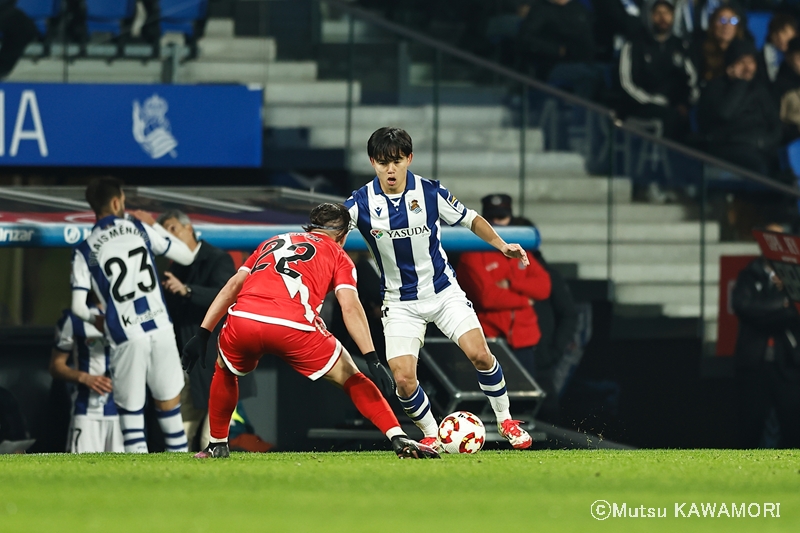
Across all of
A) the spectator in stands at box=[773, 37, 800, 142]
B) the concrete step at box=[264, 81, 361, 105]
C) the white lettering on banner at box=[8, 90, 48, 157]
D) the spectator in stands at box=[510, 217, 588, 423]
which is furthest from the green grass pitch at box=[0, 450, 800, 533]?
the spectator in stands at box=[773, 37, 800, 142]

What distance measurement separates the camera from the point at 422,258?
757 cm

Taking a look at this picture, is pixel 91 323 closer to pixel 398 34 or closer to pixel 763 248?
pixel 398 34

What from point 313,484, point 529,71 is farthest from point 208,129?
point 313,484

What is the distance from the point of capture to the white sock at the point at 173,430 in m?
9.13

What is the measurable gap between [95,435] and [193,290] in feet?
3.95

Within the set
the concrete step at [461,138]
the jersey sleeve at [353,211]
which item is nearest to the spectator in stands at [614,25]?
the concrete step at [461,138]

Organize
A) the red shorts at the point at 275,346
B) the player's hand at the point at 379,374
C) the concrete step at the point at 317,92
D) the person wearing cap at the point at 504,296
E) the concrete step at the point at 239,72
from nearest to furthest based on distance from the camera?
the player's hand at the point at 379,374, the red shorts at the point at 275,346, the person wearing cap at the point at 504,296, the concrete step at the point at 317,92, the concrete step at the point at 239,72

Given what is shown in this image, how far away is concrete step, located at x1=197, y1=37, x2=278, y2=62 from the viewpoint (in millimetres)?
12117

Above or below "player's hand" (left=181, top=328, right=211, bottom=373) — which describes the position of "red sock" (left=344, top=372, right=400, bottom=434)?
below

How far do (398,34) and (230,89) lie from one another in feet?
5.06

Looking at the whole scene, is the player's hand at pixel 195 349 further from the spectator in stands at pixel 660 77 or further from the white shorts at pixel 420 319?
the spectator in stands at pixel 660 77

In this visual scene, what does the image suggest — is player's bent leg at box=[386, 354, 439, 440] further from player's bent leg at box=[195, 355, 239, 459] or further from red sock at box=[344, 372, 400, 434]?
player's bent leg at box=[195, 355, 239, 459]

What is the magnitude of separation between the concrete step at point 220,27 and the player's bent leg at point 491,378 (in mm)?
5421

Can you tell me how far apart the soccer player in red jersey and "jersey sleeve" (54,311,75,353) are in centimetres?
282
